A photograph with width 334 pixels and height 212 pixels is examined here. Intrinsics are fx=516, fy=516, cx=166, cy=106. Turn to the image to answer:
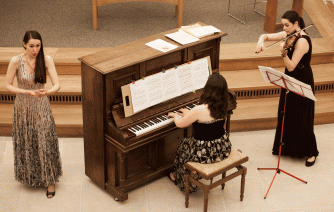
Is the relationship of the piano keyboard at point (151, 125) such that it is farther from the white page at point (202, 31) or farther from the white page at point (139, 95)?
the white page at point (202, 31)

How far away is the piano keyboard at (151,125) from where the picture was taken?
4.47m

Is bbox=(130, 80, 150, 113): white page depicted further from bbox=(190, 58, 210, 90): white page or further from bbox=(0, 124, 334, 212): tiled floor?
bbox=(0, 124, 334, 212): tiled floor

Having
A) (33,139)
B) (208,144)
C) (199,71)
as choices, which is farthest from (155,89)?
(33,139)

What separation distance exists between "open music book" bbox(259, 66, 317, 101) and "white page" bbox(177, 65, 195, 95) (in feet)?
2.23

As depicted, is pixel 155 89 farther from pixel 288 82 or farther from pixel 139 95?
pixel 288 82

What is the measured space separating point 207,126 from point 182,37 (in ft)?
3.15

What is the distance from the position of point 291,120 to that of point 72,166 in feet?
7.47

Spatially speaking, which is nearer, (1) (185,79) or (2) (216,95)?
(2) (216,95)

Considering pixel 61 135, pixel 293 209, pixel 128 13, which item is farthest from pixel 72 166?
pixel 128 13

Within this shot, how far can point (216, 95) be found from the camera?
4.24m

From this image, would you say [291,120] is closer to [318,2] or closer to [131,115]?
[131,115]

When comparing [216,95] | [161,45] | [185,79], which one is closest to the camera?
[216,95]

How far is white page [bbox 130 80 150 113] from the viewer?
4.49 meters

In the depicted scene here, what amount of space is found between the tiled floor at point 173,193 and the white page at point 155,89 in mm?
895
